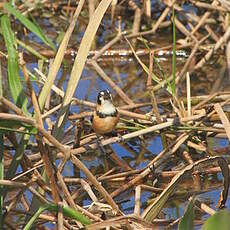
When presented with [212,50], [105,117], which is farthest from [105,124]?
[212,50]

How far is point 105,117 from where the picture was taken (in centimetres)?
349

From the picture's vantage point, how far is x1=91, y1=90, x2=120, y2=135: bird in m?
3.48

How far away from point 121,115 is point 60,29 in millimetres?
2189

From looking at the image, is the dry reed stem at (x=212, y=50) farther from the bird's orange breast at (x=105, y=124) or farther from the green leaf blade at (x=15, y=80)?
the green leaf blade at (x=15, y=80)

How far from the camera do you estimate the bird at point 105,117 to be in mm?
3479

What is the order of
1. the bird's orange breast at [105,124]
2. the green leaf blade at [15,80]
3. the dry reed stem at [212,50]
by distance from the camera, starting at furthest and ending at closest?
the dry reed stem at [212,50], the bird's orange breast at [105,124], the green leaf blade at [15,80]

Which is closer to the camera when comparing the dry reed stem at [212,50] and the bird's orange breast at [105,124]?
the bird's orange breast at [105,124]

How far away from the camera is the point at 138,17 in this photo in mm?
5555

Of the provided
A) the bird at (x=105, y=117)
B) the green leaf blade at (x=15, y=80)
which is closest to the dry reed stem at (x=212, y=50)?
the bird at (x=105, y=117)

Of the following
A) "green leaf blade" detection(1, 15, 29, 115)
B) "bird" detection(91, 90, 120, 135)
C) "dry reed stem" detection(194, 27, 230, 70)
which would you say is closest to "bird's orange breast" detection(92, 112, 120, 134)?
"bird" detection(91, 90, 120, 135)

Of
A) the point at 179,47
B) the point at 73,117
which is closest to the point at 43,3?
the point at 179,47

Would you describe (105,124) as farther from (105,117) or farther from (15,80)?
(15,80)

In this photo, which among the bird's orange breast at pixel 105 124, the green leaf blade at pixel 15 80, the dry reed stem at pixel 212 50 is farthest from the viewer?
the dry reed stem at pixel 212 50

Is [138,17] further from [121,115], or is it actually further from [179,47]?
[121,115]
